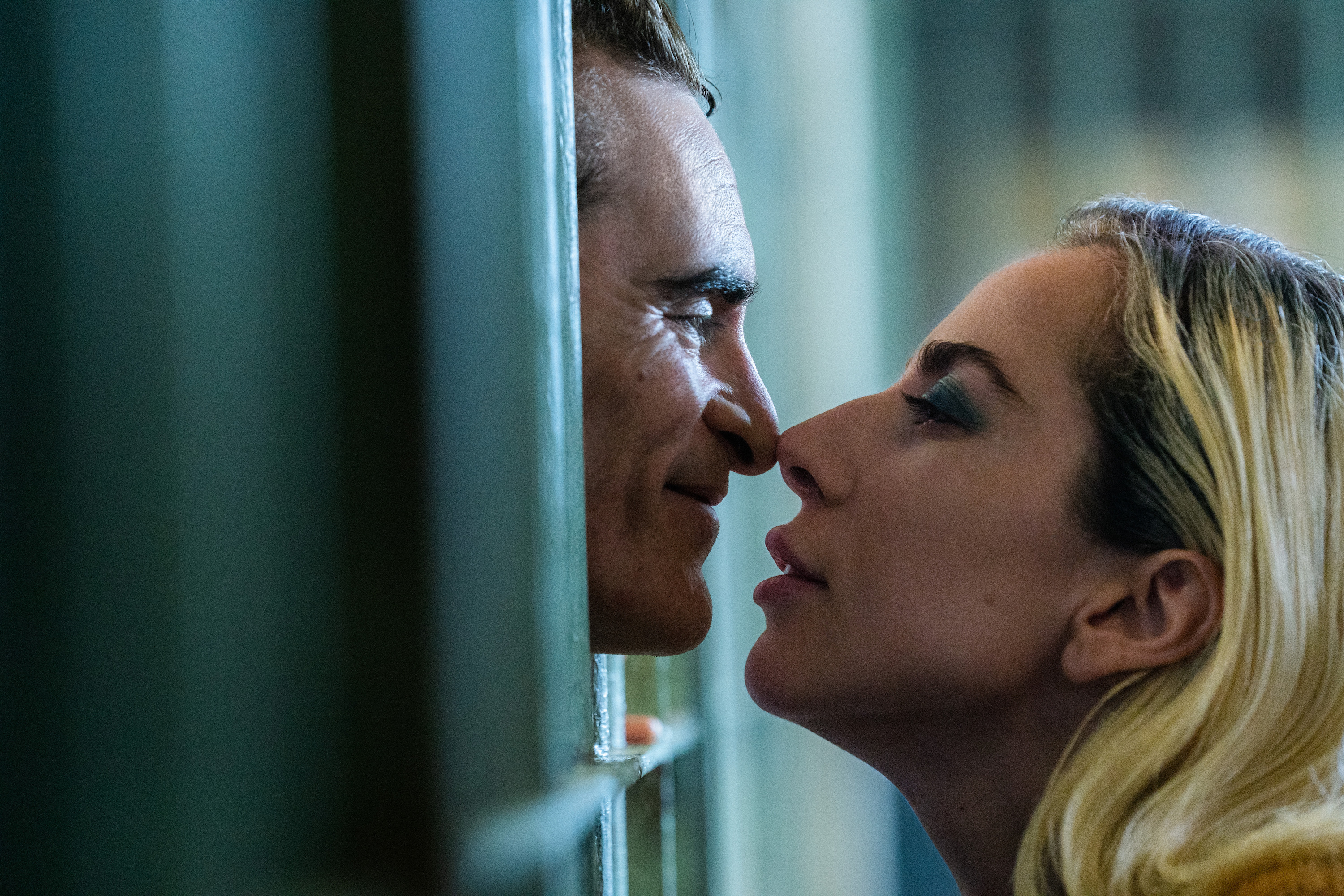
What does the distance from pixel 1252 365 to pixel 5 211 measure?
2.76ft

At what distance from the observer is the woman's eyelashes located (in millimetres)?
891

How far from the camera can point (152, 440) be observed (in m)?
0.23

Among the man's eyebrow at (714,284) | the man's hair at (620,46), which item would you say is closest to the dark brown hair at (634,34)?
the man's hair at (620,46)

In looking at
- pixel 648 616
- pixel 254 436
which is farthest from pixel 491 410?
pixel 648 616

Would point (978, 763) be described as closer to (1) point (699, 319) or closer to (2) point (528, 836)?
(1) point (699, 319)

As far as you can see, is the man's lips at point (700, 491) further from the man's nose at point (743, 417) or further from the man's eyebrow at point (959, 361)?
the man's eyebrow at point (959, 361)

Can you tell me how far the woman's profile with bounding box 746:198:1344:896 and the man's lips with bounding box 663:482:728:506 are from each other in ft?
0.24

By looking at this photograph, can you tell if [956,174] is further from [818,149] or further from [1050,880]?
[1050,880]

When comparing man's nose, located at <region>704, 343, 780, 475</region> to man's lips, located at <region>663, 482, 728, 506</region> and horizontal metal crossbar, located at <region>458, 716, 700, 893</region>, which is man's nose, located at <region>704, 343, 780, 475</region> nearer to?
man's lips, located at <region>663, 482, 728, 506</region>

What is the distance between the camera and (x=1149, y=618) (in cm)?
84

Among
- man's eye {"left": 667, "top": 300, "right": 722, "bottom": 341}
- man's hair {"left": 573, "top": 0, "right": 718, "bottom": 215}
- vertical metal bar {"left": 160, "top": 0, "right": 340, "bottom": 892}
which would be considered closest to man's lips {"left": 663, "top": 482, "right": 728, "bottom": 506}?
man's eye {"left": 667, "top": 300, "right": 722, "bottom": 341}

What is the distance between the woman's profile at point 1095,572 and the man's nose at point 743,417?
44 millimetres

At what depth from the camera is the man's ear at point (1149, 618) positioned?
2.67ft

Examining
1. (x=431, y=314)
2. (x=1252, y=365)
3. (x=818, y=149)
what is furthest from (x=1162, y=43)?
(x=431, y=314)
